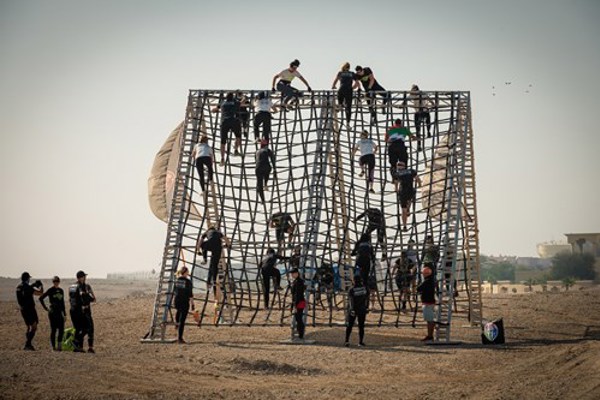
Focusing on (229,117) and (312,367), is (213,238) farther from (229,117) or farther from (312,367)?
(312,367)

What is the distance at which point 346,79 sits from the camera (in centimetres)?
1942

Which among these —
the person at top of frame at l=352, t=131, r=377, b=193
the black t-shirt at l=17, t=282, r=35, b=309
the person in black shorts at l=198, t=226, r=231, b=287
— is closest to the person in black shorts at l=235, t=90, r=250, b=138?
the person at top of frame at l=352, t=131, r=377, b=193

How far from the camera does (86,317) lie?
51.1 ft

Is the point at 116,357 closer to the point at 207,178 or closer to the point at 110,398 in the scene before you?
the point at 110,398

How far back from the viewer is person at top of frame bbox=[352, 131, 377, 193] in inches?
777

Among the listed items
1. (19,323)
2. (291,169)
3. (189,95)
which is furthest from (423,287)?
(19,323)

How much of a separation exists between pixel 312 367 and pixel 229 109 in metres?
8.23

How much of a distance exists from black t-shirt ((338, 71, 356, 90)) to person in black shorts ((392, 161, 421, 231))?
2387 mm

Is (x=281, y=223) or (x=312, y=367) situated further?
(x=281, y=223)

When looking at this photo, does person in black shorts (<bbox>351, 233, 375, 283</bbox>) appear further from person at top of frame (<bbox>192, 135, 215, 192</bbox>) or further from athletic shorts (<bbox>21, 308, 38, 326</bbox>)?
athletic shorts (<bbox>21, 308, 38, 326</bbox>)

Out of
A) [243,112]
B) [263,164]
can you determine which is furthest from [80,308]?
[243,112]

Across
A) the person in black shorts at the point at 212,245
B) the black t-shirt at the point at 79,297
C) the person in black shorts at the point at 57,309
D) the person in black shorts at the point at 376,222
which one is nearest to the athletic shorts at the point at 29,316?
the person in black shorts at the point at 57,309

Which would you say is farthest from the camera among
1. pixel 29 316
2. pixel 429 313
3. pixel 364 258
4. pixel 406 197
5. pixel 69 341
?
pixel 406 197

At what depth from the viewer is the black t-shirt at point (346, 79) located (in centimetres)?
1936
